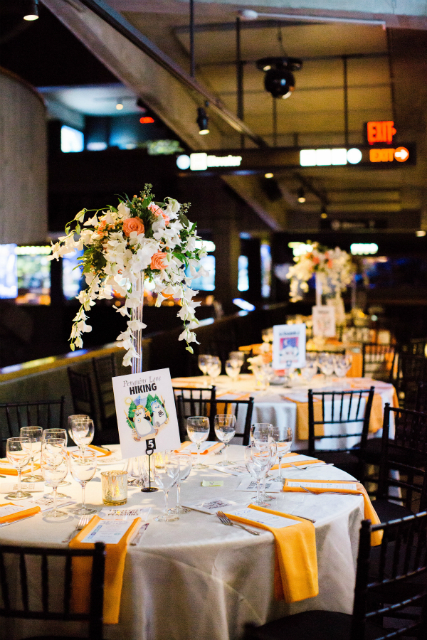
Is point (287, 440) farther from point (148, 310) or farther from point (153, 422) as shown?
point (148, 310)

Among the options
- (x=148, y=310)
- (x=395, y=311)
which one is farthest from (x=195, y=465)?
(x=395, y=311)

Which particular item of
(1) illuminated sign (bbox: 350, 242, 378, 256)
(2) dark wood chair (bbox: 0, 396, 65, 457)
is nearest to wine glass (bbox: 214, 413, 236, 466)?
(2) dark wood chair (bbox: 0, 396, 65, 457)

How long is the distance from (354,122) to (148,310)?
5219 millimetres

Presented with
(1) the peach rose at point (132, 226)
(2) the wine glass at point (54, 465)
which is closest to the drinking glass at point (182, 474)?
(2) the wine glass at point (54, 465)

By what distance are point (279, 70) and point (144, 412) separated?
583 cm

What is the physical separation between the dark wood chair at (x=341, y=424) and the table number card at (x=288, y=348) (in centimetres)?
46

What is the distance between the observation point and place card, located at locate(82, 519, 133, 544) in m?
1.98

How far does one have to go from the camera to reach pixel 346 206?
2188 centimetres

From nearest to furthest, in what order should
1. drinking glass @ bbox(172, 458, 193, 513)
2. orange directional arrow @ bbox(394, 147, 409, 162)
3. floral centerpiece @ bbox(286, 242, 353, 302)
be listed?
1. drinking glass @ bbox(172, 458, 193, 513)
2. orange directional arrow @ bbox(394, 147, 409, 162)
3. floral centerpiece @ bbox(286, 242, 353, 302)

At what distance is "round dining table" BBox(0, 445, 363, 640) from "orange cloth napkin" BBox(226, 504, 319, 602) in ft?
0.09

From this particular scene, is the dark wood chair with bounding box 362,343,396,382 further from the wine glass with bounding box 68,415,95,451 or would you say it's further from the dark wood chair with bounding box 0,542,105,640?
the dark wood chair with bounding box 0,542,105,640

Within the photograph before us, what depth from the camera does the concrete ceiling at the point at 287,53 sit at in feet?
18.6

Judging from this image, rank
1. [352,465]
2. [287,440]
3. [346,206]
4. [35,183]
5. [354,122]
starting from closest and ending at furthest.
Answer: [287,440], [352,465], [35,183], [354,122], [346,206]

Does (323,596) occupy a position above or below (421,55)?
below
